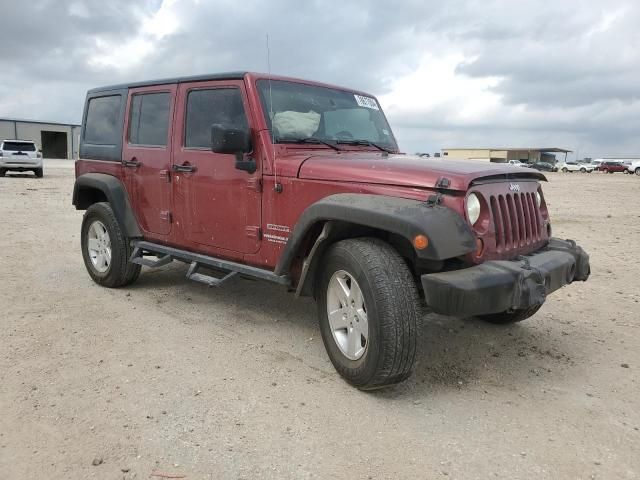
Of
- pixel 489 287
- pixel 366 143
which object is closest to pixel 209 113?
pixel 366 143

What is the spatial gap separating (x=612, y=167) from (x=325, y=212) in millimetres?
61722

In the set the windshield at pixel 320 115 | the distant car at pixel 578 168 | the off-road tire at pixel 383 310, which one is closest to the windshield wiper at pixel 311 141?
the windshield at pixel 320 115

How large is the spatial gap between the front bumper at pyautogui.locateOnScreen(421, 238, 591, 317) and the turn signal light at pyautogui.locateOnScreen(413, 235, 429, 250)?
0.63 ft

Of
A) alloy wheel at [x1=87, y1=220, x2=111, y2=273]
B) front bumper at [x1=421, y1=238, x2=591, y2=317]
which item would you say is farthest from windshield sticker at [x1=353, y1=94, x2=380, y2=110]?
alloy wheel at [x1=87, y1=220, x2=111, y2=273]

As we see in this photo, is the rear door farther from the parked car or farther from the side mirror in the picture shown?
the parked car

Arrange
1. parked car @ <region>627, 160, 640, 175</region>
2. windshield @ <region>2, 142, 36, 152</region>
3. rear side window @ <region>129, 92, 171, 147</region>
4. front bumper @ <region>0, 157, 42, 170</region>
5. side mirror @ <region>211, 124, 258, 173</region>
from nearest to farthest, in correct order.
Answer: side mirror @ <region>211, 124, 258, 173</region> < rear side window @ <region>129, 92, 171, 147</region> < front bumper @ <region>0, 157, 42, 170</region> < windshield @ <region>2, 142, 36, 152</region> < parked car @ <region>627, 160, 640, 175</region>

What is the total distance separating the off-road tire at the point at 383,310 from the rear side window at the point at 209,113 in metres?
1.53

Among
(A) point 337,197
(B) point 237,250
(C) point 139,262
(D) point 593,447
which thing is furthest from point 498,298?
(C) point 139,262

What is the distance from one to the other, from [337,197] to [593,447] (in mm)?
1969

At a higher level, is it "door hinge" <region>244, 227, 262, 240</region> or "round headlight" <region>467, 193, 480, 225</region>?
"round headlight" <region>467, 193, 480, 225</region>

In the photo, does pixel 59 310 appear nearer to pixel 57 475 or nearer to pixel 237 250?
pixel 237 250

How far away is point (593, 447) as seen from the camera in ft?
9.28

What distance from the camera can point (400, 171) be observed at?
3324 mm

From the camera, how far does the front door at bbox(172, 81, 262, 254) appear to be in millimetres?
4148
